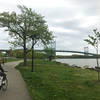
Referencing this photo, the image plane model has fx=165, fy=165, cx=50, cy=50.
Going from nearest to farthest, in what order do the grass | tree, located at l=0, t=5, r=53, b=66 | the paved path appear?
the paved path, the grass, tree, located at l=0, t=5, r=53, b=66

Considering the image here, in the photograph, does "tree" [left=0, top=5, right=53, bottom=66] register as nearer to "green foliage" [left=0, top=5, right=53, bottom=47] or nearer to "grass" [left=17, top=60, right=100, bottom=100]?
"green foliage" [left=0, top=5, right=53, bottom=47]

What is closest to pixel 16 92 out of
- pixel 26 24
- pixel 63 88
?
pixel 63 88

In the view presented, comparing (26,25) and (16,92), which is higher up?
(26,25)

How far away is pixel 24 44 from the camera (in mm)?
25266

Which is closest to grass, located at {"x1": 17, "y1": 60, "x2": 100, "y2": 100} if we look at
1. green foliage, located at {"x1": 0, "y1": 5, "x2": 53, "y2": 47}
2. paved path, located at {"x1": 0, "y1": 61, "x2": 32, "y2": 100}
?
paved path, located at {"x1": 0, "y1": 61, "x2": 32, "y2": 100}

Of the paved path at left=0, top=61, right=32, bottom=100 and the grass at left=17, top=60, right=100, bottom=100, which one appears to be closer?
the paved path at left=0, top=61, right=32, bottom=100

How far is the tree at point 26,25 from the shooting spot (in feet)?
78.8

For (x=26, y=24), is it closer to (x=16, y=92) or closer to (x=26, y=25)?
(x=26, y=25)

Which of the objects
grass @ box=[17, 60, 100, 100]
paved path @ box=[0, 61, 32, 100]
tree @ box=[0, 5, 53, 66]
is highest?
tree @ box=[0, 5, 53, 66]

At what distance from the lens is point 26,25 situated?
24.4 metres

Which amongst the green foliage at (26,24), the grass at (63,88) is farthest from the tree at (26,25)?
the grass at (63,88)

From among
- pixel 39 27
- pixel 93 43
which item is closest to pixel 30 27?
pixel 39 27

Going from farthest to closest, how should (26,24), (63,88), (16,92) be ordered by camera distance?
(26,24), (63,88), (16,92)

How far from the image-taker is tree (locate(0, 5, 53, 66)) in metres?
24.0
